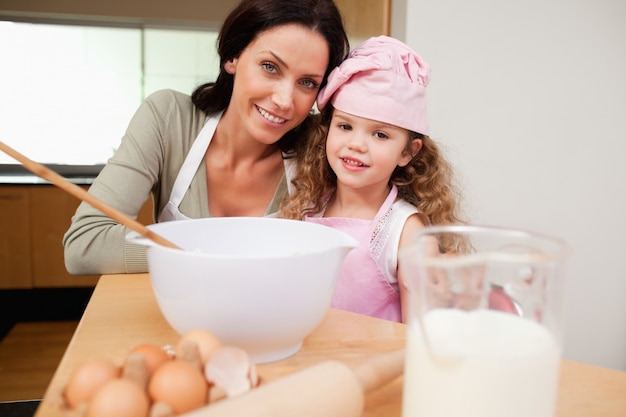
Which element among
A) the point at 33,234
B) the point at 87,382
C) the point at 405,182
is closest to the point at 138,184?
the point at 405,182

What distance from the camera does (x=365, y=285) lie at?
1321 millimetres

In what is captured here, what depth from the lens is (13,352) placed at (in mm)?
3197

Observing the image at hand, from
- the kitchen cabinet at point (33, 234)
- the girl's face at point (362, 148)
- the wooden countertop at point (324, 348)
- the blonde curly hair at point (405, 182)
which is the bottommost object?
the kitchen cabinet at point (33, 234)

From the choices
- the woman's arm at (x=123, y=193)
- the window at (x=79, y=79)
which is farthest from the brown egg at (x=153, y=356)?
the window at (x=79, y=79)

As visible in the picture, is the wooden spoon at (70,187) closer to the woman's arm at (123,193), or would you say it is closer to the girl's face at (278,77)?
the woman's arm at (123,193)

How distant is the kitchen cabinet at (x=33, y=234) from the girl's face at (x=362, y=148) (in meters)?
2.65

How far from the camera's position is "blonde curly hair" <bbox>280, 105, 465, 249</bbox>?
1385 millimetres

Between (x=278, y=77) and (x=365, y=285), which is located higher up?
(x=278, y=77)

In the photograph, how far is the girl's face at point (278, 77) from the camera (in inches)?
53.4

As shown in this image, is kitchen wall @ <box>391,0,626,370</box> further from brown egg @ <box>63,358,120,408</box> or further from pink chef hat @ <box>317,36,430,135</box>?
brown egg @ <box>63,358,120,408</box>

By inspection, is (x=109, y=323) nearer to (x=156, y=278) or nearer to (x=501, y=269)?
(x=156, y=278)

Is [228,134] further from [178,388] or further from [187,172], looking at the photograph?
[178,388]

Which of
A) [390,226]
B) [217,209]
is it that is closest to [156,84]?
[217,209]

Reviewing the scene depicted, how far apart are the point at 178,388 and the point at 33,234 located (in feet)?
11.7
